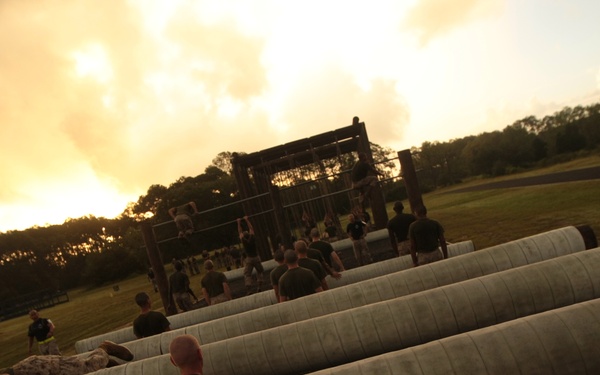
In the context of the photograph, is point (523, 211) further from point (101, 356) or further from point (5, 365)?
point (5, 365)

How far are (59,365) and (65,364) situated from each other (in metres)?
0.09

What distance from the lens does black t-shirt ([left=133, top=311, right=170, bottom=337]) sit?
5.86 m

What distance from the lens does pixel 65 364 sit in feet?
15.5

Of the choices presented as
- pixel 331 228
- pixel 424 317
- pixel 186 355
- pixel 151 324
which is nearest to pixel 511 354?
pixel 424 317

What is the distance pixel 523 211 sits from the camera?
17.1 metres

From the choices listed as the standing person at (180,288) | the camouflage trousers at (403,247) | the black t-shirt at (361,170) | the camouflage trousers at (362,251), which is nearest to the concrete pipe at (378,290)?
the camouflage trousers at (403,247)

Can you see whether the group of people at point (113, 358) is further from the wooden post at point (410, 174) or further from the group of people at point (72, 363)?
the wooden post at point (410, 174)

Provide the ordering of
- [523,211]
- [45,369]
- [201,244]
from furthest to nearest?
1. [201,244]
2. [523,211]
3. [45,369]

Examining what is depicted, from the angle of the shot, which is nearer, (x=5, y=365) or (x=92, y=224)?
(x=5, y=365)

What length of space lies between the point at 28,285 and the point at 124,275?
67.9ft

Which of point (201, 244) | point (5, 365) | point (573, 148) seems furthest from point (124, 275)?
point (573, 148)

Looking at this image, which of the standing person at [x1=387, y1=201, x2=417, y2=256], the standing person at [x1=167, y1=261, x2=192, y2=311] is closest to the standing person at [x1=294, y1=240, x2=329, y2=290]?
the standing person at [x1=387, y1=201, x2=417, y2=256]

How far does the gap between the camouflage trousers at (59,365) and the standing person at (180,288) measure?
3405mm

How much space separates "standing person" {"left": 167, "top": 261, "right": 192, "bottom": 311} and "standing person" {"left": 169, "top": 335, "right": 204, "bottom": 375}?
20.0 ft
